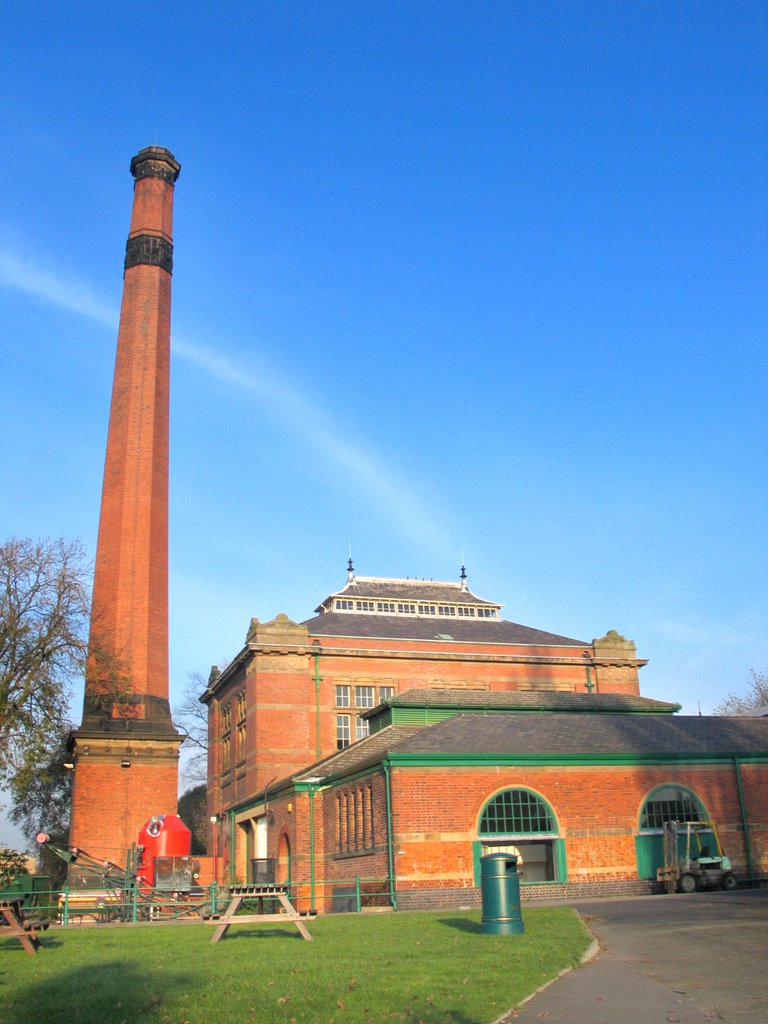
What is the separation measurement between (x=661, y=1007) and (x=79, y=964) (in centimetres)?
759

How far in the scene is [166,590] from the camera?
126 ft

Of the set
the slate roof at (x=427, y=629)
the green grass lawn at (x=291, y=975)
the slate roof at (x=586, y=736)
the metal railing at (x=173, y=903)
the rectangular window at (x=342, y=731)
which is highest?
the slate roof at (x=427, y=629)

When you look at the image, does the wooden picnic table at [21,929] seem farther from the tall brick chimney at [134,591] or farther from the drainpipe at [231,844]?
the drainpipe at [231,844]

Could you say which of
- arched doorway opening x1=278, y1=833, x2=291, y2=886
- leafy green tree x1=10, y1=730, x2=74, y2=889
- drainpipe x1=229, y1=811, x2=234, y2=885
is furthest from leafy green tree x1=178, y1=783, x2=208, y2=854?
arched doorway opening x1=278, y1=833, x2=291, y2=886

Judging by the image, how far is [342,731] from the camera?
4284cm

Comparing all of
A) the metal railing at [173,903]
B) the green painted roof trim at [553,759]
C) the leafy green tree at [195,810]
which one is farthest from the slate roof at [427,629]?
the leafy green tree at [195,810]

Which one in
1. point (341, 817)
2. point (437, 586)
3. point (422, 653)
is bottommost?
point (341, 817)

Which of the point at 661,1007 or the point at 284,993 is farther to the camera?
the point at 284,993

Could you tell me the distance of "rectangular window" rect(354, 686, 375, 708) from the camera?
143ft

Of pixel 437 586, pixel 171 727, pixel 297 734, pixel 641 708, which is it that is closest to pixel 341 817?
pixel 171 727

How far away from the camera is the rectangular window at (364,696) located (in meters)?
43.6

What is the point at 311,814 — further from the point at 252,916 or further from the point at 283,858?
the point at 252,916

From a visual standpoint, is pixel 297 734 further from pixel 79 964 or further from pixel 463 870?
pixel 79 964

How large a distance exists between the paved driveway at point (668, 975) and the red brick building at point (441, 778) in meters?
8.96
